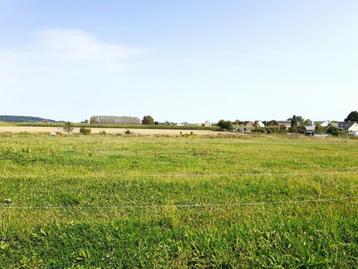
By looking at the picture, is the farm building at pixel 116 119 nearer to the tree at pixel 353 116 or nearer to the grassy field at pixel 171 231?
the tree at pixel 353 116

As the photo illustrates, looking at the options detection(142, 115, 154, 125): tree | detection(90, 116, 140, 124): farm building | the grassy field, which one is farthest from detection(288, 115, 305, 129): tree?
the grassy field

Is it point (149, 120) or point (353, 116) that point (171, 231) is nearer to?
point (149, 120)

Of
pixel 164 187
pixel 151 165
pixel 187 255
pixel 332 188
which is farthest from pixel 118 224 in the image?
pixel 151 165

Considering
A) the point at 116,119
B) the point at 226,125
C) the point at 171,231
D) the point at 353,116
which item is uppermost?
the point at 353,116

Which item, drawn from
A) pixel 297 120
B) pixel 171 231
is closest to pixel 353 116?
pixel 297 120

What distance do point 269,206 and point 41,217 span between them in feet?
17.4

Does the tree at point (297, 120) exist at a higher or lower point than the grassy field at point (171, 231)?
higher

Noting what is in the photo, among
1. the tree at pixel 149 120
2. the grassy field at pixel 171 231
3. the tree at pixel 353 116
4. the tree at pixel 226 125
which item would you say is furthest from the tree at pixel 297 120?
the grassy field at pixel 171 231

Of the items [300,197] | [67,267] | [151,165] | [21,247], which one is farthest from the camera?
[151,165]

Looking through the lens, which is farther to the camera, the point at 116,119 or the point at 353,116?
the point at 116,119

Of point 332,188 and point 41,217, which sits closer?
point 41,217

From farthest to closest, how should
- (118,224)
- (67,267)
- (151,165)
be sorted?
1. (151,165)
2. (118,224)
3. (67,267)

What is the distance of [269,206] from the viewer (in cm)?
938

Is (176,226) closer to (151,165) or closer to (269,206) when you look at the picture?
(269,206)
